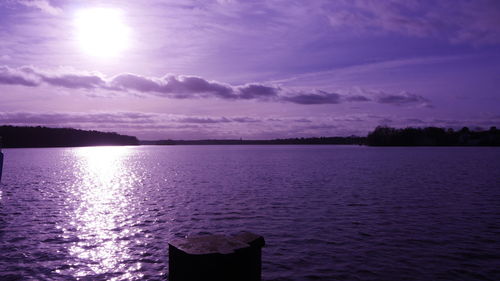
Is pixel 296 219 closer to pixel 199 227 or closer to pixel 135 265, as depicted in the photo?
pixel 199 227

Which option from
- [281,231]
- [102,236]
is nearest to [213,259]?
Answer: [281,231]

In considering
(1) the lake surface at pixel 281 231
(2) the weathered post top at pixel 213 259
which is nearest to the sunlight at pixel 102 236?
(1) the lake surface at pixel 281 231

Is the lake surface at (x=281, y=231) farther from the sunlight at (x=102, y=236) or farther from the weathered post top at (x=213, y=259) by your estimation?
the weathered post top at (x=213, y=259)

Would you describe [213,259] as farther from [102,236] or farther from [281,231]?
[102,236]

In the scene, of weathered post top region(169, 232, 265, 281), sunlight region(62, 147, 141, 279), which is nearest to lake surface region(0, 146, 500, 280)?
sunlight region(62, 147, 141, 279)

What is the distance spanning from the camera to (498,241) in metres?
19.7

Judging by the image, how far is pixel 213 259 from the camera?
20.1ft

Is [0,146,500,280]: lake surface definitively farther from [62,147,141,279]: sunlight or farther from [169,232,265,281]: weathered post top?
[169,232,265,281]: weathered post top

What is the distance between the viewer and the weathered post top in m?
6.14

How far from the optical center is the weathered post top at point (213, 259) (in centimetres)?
614

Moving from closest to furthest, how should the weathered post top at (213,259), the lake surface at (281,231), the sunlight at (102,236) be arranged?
1. the weathered post top at (213,259)
2. the lake surface at (281,231)
3. the sunlight at (102,236)

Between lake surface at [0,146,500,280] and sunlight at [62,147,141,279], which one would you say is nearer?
lake surface at [0,146,500,280]

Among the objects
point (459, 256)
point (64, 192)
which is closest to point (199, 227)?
point (459, 256)

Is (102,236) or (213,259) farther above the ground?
(213,259)
